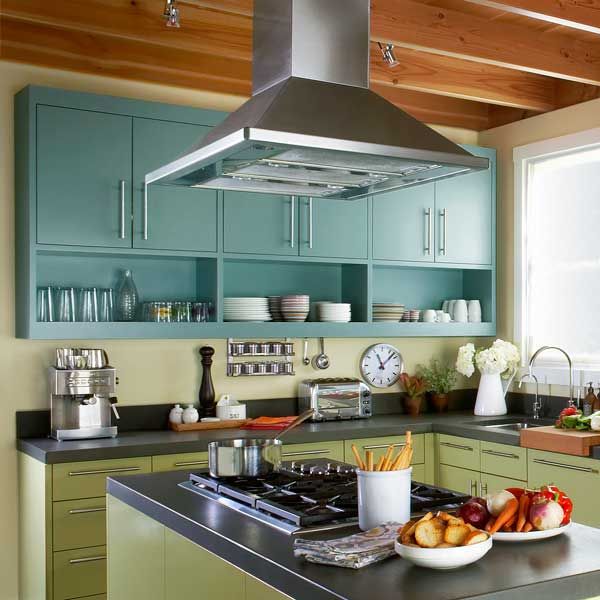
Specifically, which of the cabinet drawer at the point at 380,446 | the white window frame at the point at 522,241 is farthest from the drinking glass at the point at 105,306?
the white window frame at the point at 522,241

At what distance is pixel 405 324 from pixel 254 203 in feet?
3.97

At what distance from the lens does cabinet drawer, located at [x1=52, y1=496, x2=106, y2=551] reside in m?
4.01

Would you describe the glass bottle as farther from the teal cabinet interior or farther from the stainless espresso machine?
the stainless espresso machine

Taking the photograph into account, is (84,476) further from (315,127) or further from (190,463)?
(315,127)

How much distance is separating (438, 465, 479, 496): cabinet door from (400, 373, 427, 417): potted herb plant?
539 mm

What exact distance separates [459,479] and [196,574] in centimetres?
261

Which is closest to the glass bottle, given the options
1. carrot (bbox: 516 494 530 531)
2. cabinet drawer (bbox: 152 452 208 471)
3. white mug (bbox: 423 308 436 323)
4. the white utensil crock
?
cabinet drawer (bbox: 152 452 208 471)

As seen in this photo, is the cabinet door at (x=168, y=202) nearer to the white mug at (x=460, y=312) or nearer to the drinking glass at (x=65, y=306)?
the drinking glass at (x=65, y=306)

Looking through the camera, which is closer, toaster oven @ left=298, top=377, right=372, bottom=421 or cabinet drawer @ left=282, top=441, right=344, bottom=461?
cabinet drawer @ left=282, top=441, right=344, bottom=461

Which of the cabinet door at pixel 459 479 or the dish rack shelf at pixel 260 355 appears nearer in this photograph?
the cabinet door at pixel 459 479

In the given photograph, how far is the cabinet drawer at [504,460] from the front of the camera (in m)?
4.59

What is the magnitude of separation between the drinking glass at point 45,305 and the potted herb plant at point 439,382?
7.97ft

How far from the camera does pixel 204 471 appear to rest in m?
3.19

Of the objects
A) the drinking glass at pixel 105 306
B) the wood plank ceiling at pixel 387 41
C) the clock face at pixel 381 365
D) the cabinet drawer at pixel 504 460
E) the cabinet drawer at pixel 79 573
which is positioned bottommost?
the cabinet drawer at pixel 79 573
